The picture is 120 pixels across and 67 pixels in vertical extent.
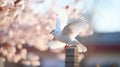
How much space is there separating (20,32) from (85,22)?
1.62 feet

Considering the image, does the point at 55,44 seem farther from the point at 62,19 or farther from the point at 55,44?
the point at 62,19

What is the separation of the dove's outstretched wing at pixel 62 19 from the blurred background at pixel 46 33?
0.03 m

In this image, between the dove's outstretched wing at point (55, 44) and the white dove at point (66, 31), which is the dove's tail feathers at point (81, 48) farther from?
the dove's outstretched wing at point (55, 44)

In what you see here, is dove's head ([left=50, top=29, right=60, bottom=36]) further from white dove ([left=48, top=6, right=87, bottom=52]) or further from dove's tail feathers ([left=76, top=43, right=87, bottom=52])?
dove's tail feathers ([left=76, top=43, right=87, bottom=52])

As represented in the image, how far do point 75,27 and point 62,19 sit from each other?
0.11m

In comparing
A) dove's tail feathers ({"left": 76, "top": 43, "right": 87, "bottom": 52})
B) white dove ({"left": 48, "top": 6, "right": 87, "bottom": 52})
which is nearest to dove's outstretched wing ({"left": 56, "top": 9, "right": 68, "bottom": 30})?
white dove ({"left": 48, "top": 6, "right": 87, "bottom": 52})

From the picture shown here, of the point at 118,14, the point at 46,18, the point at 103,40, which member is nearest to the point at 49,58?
the point at 46,18

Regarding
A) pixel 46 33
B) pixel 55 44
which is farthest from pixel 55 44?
pixel 46 33

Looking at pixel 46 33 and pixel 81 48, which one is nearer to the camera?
pixel 81 48

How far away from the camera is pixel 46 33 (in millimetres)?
1623

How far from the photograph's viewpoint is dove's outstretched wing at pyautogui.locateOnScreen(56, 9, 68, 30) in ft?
5.06

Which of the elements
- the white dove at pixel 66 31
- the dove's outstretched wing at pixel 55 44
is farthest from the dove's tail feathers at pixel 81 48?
the dove's outstretched wing at pixel 55 44

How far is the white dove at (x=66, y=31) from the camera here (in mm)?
1488

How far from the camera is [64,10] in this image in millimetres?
1564
